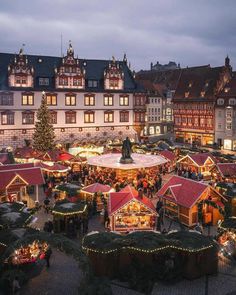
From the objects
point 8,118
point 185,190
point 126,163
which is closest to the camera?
point 185,190

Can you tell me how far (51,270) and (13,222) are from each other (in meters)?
2.95

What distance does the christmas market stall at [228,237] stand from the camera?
19938 mm

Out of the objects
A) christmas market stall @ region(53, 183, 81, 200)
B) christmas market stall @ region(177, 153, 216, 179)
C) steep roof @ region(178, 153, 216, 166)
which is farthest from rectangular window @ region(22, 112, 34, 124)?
christmas market stall @ region(53, 183, 81, 200)

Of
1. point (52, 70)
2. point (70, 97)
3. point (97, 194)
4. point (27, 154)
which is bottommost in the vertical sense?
point (97, 194)

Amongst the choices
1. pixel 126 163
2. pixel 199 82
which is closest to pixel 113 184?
pixel 126 163

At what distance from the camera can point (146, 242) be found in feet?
57.5

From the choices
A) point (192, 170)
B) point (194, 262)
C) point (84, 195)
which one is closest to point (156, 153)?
point (192, 170)

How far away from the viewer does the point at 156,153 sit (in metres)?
46.2

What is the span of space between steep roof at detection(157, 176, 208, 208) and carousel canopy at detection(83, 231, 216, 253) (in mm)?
6819

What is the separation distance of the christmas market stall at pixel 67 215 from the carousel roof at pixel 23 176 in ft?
19.5

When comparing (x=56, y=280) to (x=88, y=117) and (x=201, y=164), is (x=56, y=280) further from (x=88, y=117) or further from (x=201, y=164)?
(x=88, y=117)

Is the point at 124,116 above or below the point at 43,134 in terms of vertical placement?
above

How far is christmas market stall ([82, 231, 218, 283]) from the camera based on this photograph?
17.6m

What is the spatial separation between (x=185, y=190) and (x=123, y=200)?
462cm
